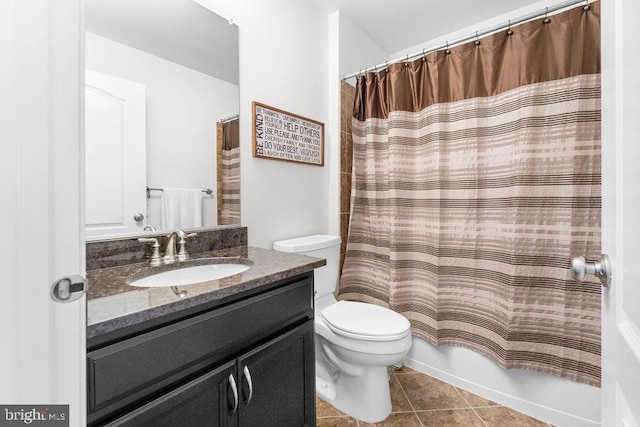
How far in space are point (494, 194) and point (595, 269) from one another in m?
0.97

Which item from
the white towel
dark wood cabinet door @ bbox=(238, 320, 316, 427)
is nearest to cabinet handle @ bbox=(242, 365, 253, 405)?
dark wood cabinet door @ bbox=(238, 320, 316, 427)

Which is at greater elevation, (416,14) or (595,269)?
(416,14)

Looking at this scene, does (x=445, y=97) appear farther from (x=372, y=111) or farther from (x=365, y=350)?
(x=365, y=350)

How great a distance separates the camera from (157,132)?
1223 mm

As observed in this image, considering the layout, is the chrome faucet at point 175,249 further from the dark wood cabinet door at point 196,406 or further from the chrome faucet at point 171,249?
the dark wood cabinet door at point 196,406

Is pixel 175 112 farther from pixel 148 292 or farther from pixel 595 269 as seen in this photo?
pixel 595 269

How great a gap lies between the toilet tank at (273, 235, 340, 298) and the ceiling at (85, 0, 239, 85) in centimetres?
90

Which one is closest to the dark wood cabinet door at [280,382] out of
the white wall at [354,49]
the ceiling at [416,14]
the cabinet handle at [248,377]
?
the cabinet handle at [248,377]

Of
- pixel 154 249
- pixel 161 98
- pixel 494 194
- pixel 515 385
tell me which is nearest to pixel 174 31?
pixel 161 98

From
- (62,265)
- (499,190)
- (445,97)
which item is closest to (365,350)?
(499,190)

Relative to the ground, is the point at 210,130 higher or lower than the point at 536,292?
higher

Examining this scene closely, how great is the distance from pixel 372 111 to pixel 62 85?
5.83ft

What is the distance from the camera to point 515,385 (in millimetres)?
1487

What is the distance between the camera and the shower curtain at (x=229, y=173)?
1.43 metres
